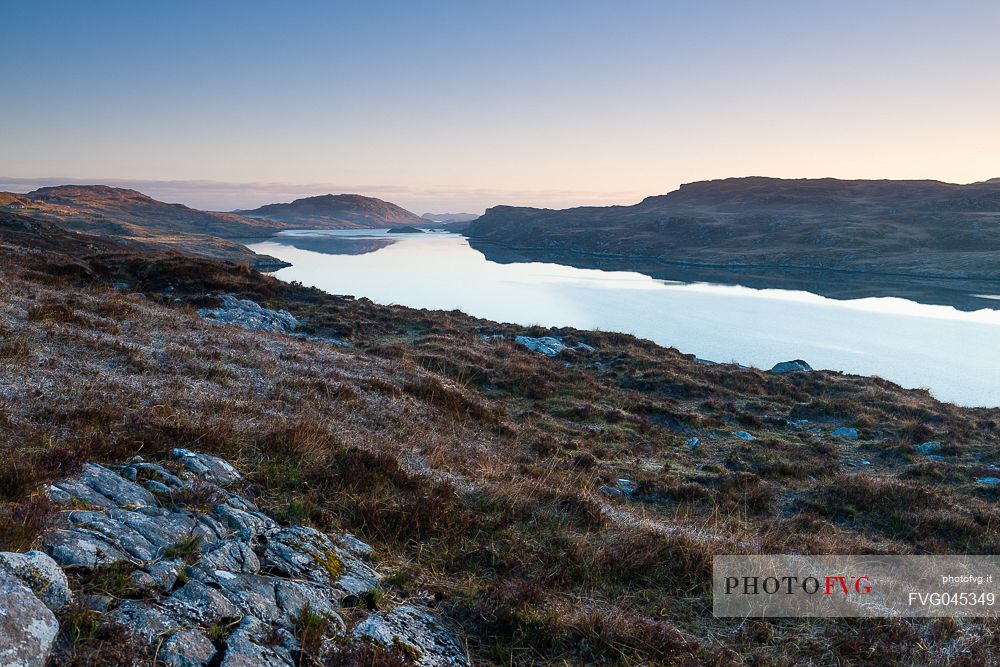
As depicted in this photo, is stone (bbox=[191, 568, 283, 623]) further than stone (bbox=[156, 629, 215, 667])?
Yes

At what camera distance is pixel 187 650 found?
3645 mm

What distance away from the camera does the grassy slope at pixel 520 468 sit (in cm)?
519

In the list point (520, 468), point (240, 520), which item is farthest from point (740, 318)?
point (240, 520)

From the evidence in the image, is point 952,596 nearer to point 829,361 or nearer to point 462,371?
point 462,371

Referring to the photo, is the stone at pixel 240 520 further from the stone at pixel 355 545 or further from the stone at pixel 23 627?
the stone at pixel 23 627

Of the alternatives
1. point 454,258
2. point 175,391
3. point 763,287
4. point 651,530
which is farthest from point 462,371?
point 454,258

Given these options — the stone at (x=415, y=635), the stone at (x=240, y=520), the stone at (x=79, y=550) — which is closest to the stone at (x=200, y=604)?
the stone at (x=79, y=550)

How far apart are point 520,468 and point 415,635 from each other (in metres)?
5.81

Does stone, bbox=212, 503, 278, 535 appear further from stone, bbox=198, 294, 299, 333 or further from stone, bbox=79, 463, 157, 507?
stone, bbox=198, 294, 299, 333

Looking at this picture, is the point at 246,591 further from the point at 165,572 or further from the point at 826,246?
the point at 826,246

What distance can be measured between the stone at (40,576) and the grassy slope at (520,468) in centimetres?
46

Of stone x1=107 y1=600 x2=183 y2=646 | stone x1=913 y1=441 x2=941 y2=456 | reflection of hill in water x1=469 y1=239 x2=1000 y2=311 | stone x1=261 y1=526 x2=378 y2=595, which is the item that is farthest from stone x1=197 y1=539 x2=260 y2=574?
reflection of hill in water x1=469 y1=239 x2=1000 y2=311

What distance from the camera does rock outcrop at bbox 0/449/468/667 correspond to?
3.62 meters

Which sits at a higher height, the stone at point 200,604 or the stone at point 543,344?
the stone at point 200,604
